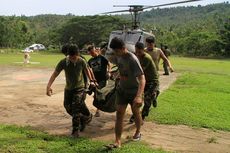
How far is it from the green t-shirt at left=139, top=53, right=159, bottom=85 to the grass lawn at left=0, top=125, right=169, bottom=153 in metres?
1.65

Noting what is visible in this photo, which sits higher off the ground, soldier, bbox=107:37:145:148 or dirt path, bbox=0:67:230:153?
soldier, bbox=107:37:145:148

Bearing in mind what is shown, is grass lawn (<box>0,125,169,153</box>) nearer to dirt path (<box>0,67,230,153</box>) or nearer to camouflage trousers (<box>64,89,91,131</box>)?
camouflage trousers (<box>64,89,91,131</box>)

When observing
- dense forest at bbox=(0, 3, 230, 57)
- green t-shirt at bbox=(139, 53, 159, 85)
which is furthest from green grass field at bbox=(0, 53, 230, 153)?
dense forest at bbox=(0, 3, 230, 57)

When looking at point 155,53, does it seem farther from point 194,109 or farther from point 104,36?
point 104,36

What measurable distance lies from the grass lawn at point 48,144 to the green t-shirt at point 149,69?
5.40 ft

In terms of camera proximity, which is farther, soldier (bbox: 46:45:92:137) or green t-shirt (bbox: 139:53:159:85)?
green t-shirt (bbox: 139:53:159:85)

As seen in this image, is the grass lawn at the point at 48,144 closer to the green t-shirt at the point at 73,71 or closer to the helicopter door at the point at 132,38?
the green t-shirt at the point at 73,71

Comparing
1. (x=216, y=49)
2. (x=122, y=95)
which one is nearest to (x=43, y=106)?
(x=122, y=95)

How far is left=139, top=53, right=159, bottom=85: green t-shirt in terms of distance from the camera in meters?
8.14

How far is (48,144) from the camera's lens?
6.96m

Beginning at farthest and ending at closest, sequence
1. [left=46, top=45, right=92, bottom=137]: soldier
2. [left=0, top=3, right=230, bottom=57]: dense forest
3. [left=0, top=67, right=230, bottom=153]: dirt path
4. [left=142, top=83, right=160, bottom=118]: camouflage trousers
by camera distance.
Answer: [left=0, top=3, right=230, bottom=57]: dense forest → [left=142, top=83, right=160, bottom=118]: camouflage trousers → [left=46, top=45, right=92, bottom=137]: soldier → [left=0, top=67, right=230, bottom=153]: dirt path

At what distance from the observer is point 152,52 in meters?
9.04

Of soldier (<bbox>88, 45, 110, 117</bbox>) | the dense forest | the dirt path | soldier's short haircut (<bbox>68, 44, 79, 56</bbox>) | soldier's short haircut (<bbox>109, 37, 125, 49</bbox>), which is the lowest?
the dense forest

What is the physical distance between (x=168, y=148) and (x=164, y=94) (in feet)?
23.3
